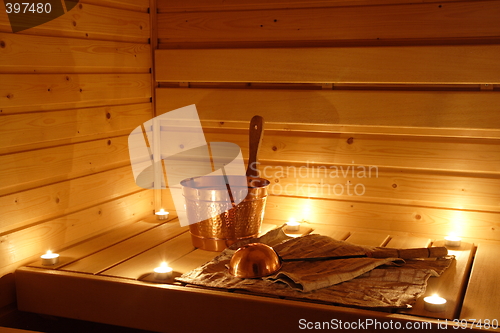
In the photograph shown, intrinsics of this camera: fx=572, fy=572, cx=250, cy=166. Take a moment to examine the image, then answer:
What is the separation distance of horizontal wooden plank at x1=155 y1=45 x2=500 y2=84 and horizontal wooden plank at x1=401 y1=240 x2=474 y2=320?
657 millimetres

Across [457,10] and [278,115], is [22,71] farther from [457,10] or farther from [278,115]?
[457,10]

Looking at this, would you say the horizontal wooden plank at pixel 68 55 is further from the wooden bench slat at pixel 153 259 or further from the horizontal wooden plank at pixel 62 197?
the wooden bench slat at pixel 153 259

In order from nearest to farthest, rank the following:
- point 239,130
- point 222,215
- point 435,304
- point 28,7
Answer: point 435,304 < point 28,7 < point 222,215 < point 239,130

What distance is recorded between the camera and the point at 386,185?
7.81ft

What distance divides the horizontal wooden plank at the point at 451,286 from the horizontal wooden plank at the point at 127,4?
1604 mm

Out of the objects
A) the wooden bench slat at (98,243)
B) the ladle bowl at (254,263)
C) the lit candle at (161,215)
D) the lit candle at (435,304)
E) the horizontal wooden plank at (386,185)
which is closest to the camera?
the lit candle at (435,304)

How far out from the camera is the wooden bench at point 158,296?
1.58m

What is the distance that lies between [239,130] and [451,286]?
3.90 ft

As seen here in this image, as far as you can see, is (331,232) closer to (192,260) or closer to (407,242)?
(407,242)

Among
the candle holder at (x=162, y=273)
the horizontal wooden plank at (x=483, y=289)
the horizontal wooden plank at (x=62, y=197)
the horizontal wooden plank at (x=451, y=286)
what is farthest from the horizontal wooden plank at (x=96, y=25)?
the horizontal wooden plank at (x=483, y=289)

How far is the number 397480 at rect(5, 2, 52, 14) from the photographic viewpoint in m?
1.84

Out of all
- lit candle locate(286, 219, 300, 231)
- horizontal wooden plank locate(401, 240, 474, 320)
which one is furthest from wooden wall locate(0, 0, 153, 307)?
horizontal wooden plank locate(401, 240, 474, 320)

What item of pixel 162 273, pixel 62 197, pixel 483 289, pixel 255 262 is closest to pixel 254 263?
pixel 255 262

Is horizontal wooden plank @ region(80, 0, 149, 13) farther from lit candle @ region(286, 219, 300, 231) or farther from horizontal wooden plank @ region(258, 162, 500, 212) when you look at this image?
lit candle @ region(286, 219, 300, 231)
